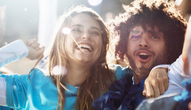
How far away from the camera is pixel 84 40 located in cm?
69

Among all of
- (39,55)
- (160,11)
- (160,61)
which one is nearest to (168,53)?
(160,61)

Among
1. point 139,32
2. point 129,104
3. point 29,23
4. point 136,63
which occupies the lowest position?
point 129,104

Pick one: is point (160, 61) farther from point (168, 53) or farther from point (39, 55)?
point (39, 55)

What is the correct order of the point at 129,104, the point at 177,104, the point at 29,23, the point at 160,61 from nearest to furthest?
the point at 177,104, the point at 129,104, the point at 160,61, the point at 29,23

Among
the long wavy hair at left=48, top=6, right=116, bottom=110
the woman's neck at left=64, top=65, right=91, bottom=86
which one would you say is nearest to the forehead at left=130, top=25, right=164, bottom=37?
the long wavy hair at left=48, top=6, right=116, bottom=110

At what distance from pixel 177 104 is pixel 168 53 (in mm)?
343

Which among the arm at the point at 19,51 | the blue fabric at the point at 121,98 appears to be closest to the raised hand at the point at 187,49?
the blue fabric at the point at 121,98

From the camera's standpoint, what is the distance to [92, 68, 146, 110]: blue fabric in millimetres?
490

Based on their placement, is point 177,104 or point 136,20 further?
point 136,20

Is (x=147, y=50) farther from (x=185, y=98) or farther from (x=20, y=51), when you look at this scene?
Answer: (x=20, y=51)

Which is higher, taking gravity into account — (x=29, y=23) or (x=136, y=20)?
(x=29, y=23)

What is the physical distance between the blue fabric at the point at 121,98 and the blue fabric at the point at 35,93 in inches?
5.3

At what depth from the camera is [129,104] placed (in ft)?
1.59

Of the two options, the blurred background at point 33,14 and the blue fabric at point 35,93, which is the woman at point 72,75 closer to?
the blue fabric at point 35,93
